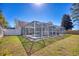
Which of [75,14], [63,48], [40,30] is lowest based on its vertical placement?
[63,48]

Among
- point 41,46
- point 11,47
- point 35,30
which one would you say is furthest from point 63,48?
point 11,47

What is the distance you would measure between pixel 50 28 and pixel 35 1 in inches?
13.6

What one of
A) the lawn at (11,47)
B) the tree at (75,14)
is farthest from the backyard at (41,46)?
the tree at (75,14)

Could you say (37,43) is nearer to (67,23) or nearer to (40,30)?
(40,30)

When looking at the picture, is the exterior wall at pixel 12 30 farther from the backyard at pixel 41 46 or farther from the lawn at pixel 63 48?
the lawn at pixel 63 48

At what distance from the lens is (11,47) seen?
270 cm

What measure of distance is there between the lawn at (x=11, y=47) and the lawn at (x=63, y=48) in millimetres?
185

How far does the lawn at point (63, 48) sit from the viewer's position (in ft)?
8.80

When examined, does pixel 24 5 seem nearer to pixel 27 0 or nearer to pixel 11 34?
pixel 27 0

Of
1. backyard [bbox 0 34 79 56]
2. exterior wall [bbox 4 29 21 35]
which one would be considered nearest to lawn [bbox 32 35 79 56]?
backyard [bbox 0 34 79 56]

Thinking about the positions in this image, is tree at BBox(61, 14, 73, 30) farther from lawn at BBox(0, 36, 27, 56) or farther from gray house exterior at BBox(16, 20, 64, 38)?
lawn at BBox(0, 36, 27, 56)

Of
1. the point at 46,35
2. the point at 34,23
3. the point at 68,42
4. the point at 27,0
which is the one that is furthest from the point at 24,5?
Answer: the point at 68,42

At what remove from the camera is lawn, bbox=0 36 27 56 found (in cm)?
269

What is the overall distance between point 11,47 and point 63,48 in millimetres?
577
